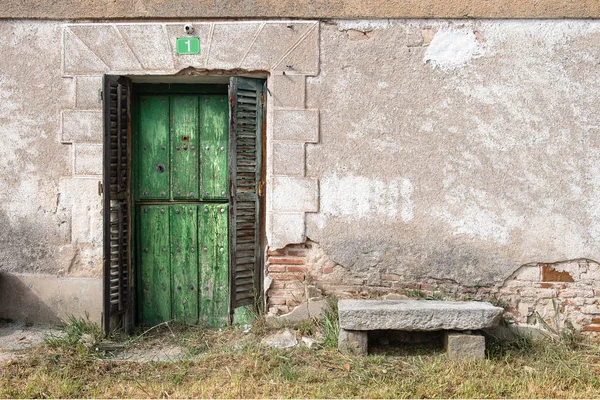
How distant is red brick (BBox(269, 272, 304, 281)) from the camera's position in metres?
4.67

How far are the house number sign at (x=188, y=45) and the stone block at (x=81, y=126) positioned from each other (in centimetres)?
87

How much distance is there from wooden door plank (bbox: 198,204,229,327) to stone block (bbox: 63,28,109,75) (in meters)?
1.48

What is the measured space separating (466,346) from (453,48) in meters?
2.39

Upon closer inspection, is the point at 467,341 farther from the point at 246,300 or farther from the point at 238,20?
the point at 238,20

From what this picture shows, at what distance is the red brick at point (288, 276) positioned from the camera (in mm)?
4672

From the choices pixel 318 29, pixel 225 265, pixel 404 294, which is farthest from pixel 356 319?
pixel 318 29

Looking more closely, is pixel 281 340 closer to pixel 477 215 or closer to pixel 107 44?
pixel 477 215

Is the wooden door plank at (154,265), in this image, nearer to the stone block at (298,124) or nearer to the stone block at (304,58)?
the stone block at (298,124)

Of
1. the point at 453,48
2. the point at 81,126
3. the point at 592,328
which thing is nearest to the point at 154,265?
the point at 81,126

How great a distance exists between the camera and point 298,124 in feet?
15.2

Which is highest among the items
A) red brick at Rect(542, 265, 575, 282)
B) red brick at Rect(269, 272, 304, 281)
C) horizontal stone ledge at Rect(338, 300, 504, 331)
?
red brick at Rect(542, 265, 575, 282)

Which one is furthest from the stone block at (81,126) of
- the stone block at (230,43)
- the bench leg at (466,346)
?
the bench leg at (466,346)

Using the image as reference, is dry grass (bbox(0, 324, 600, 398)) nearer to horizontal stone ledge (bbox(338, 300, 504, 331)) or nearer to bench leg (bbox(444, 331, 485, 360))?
bench leg (bbox(444, 331, 485, 360))

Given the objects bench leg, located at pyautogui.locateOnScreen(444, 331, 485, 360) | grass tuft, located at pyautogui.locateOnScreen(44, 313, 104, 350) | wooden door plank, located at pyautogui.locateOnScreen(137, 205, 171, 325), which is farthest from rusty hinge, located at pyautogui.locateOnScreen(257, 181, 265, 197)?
bench leg, located at pyautogui.locateOnScreen(444, 331, 485, 360)
